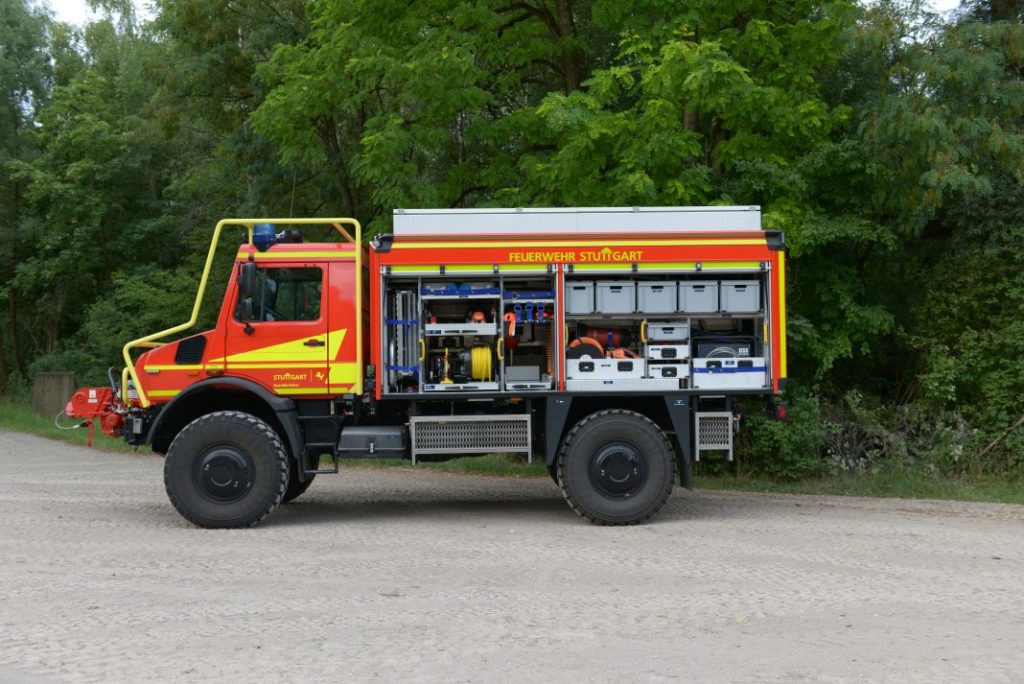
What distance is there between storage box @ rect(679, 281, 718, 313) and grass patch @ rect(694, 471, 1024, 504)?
12.6 ft

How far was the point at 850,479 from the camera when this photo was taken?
51.0ft

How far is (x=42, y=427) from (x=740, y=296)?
2043 cm

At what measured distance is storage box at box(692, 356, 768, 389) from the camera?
1226cm

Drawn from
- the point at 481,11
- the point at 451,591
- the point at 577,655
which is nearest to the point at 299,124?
the point at 481,11

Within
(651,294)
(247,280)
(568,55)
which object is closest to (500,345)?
(651,294)

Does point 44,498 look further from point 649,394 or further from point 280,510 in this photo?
point 649,394

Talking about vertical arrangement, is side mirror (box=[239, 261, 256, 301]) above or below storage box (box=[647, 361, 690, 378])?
above

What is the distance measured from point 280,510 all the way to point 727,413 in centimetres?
518

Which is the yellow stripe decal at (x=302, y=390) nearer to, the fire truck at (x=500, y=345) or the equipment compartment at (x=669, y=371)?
the fire truck at (x=500, y=345)

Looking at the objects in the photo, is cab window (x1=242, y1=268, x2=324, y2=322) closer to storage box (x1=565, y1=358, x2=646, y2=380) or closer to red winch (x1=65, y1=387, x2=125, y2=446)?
red winch (x1=65, y1=387, x2=125, y2=446)

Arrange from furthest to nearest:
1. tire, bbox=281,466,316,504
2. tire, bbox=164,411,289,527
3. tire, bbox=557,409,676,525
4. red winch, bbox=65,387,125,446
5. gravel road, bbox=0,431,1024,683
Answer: tire, bbox=281,466,316,504 < red winch, bbox=65,387,125,446 < tire, bbox=557,409,676,525 < tire, bbox=164,411,289,527 < gravel road, bbox=0,431,1024,683

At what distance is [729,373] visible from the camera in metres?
12.3

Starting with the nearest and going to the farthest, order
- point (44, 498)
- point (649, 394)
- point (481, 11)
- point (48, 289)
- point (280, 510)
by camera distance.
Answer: point (649, 394) < point (280, 510) < point (44, 498) < point (481, 11) < point (48, 289)

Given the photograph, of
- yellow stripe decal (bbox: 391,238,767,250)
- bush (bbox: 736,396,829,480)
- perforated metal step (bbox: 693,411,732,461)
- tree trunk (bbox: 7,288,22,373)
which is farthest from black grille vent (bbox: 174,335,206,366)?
tree trunk (bbox: 7,288,22,373)
